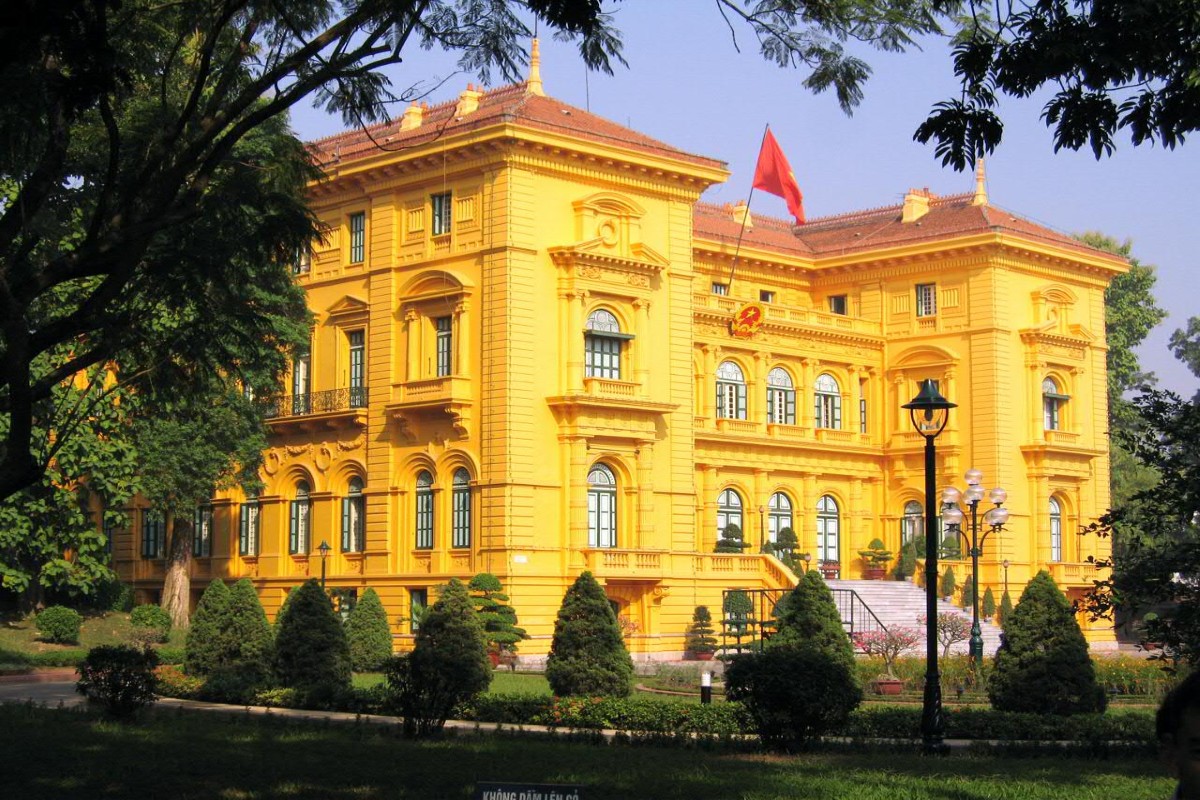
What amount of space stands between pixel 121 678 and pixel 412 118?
91.2ft

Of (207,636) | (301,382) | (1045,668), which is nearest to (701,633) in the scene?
(301,382)

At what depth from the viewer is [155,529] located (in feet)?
164

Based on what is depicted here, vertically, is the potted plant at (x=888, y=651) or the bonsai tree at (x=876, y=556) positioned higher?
the bonsai tree at (x=876, y=556)

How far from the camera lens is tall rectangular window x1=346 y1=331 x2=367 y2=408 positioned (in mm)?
45438

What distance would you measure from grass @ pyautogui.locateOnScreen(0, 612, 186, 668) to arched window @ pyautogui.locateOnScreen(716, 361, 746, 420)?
16.7 m

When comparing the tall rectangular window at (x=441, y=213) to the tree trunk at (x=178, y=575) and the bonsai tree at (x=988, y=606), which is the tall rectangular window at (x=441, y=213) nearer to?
the tree trunk at (x=178, y=575)

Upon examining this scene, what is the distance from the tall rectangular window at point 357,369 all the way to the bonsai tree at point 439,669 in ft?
67.8

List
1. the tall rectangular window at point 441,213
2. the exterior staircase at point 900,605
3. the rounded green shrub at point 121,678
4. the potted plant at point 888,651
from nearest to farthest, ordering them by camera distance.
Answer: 1. the rounded green shrub at point 121,678
2. the potted plant at point 888,651
3. the tall rectangular window at point 441,213
4. the exterior staircase at point 900,605

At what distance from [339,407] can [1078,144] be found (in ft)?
114

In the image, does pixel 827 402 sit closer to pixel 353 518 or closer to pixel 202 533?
pixel 353 518

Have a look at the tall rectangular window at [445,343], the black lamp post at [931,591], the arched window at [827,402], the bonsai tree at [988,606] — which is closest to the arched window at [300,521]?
the tall rectangular window at [445,343]

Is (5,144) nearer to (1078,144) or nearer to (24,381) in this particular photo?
(24,381)

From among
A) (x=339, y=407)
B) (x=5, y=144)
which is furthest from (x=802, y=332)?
(x=5, y=144)

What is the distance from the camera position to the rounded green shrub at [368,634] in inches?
1378
